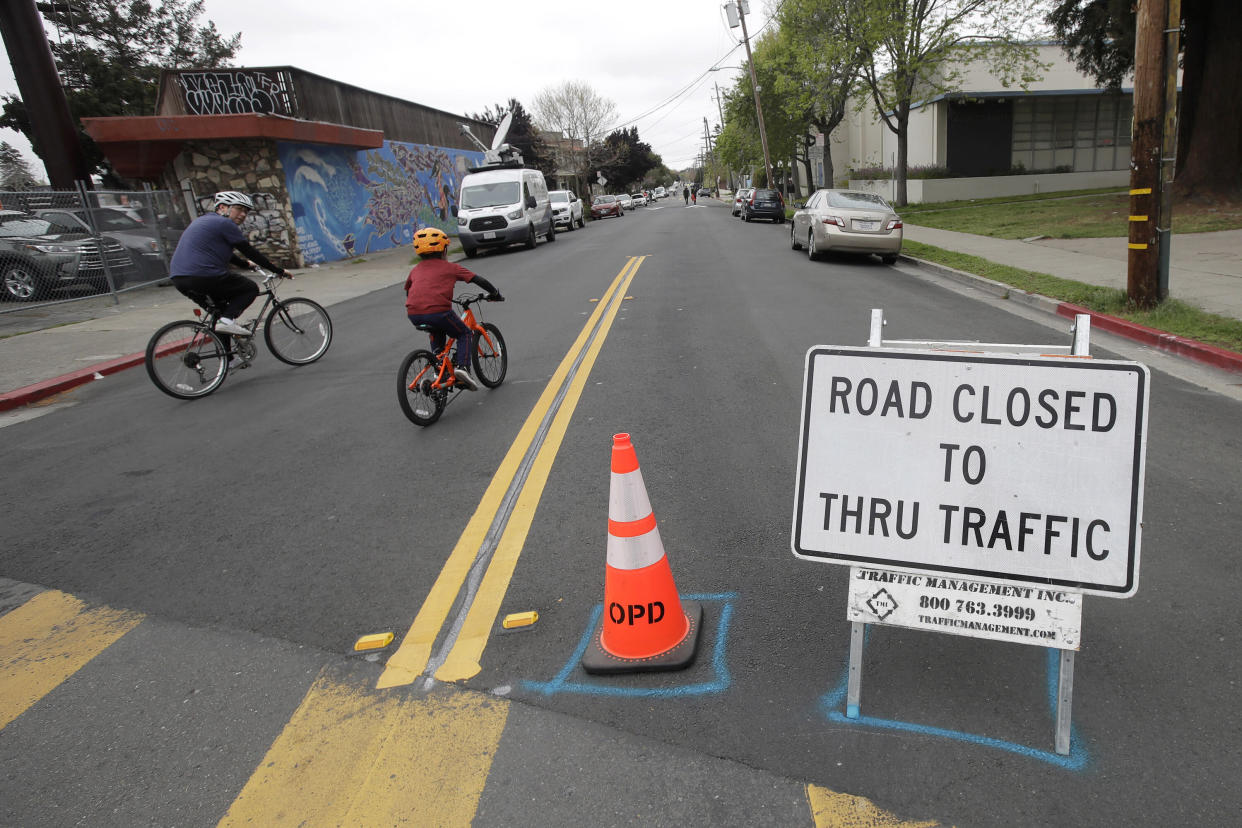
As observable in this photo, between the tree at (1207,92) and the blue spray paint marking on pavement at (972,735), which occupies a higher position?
the tree at (1207,92)

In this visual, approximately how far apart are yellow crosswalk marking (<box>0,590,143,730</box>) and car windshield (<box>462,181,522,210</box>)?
64.0 feet

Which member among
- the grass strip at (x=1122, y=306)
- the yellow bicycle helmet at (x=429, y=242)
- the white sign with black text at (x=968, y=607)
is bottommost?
the grass strip at (x=1122, y=306)

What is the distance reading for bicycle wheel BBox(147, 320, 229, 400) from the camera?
739 centimetres

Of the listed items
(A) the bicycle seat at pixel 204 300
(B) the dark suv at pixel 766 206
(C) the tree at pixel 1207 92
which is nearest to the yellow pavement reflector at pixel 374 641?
(A) the bicycle seat at pixel 204 300

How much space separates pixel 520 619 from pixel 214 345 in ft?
20.3

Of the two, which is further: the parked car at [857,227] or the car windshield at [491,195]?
the car windshield at [491,195]

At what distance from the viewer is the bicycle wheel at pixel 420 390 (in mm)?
5906

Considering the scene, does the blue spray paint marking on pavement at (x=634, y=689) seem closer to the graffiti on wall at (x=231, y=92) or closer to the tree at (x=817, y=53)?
the graffiti on wall at (x=231, y=92)

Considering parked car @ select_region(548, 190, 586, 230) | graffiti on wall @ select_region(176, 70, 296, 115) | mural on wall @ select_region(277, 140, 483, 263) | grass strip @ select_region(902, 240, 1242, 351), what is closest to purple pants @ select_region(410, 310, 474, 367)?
grass strip @ select_region(902, 240, 1242, 351)

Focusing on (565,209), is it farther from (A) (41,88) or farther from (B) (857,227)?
(B) (857,227)

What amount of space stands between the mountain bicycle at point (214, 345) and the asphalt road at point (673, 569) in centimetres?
39

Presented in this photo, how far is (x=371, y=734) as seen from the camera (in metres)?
2.67

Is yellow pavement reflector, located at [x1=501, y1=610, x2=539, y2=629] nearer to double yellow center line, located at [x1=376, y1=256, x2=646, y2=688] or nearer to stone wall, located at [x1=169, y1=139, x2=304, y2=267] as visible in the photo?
double yellow center line, located at [x1=376, y1=256, x2=646, y2=688]

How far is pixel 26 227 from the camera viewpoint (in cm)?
1330
